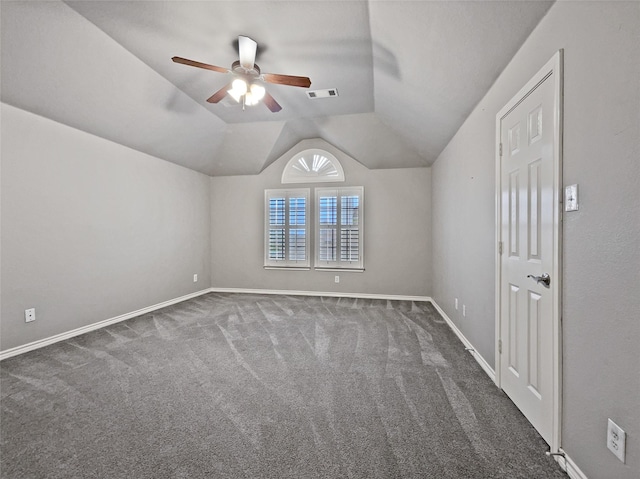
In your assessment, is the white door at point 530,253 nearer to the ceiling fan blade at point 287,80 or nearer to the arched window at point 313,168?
the ceiling fan blade at point 287,80

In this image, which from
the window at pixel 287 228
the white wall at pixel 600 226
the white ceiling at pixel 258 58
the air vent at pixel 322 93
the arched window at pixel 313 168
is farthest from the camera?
the window at pixel 287 228

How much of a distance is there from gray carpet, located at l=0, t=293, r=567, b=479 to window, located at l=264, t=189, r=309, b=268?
2452 millimetres

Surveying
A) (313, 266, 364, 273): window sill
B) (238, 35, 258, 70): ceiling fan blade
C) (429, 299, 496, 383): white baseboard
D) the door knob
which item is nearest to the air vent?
(238, 35, 258, 70): ceiling fan blade

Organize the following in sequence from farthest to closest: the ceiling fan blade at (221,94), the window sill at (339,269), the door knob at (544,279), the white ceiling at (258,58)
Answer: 1. the window sill at (339,269)
2. the ceiling fan blade at (221,94)
3. the white ceiling at (258,58)
4. the door knob at (544,279)

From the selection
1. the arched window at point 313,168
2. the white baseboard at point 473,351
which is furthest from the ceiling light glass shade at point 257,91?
the white baseboard at point 473,351

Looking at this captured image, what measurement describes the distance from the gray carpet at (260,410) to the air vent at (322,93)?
9.93 ft

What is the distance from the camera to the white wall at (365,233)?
5.32 meters

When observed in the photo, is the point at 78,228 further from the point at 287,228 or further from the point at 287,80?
the point at 287,228

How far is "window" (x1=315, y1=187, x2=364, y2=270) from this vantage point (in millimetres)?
5539

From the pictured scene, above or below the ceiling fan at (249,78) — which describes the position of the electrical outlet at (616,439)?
below

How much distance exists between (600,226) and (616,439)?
833 mm

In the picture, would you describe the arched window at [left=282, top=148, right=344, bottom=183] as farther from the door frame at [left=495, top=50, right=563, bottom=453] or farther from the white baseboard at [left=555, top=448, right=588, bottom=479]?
the white baseboard at [left=555, top=448, right=588, bottom=479]

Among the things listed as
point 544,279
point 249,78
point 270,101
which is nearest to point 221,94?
point 249,78

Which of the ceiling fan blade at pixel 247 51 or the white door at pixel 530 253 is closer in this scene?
the white door at pixel 530 253
